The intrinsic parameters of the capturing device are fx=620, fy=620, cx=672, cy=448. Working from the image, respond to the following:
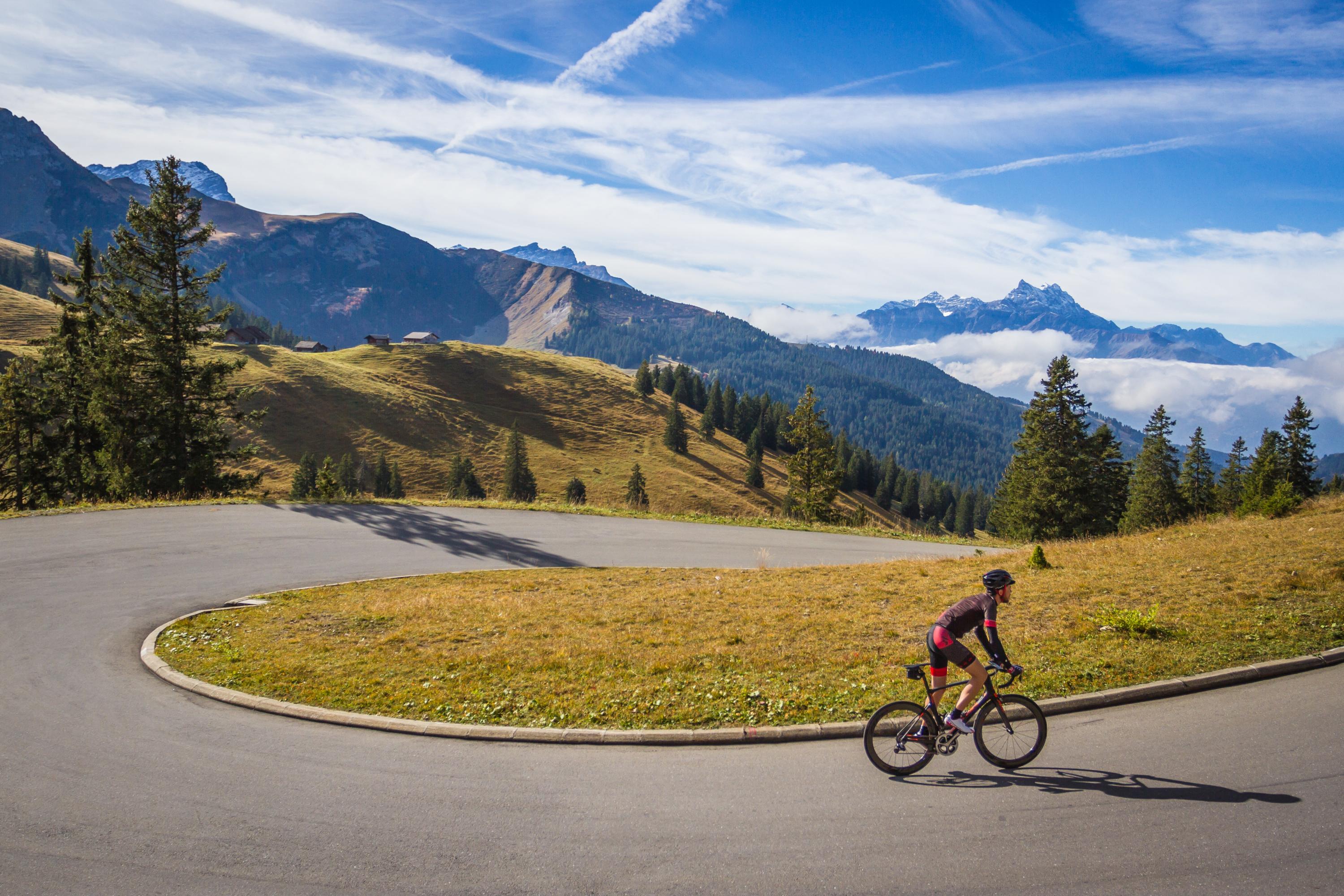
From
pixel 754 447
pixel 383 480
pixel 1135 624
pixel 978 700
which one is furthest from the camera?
pixel 754 447

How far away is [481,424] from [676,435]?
33.3m

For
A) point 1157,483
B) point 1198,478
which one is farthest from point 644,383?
point 1157,483

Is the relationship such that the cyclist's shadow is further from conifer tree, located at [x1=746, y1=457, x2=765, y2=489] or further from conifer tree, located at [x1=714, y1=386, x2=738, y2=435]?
→ conifer tree, located at [x1=714, y1=386, x2=738, y2=435]

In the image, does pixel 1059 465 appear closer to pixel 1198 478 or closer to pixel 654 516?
pixel 654 516

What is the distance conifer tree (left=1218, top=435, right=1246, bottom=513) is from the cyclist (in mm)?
74956

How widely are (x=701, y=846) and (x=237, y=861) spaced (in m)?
4.35

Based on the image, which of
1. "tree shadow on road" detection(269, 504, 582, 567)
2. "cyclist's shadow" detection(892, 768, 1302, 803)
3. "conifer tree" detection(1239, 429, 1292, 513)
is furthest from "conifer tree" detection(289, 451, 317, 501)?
"conifer tree" detection(1239, 429, 1292, 513)

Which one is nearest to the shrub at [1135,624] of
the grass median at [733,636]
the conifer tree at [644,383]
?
the grass median at [733,636]

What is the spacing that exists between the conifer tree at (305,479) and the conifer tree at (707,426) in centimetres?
7102

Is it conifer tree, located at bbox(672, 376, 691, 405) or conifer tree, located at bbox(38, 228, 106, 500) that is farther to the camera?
conifer tree, located at bbox(672, 376, 691, 405)

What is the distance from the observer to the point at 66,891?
534 cm

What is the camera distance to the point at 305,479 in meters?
68.1

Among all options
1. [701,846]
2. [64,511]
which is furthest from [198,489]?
[701,846]

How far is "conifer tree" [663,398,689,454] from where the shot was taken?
10706 centimetres
